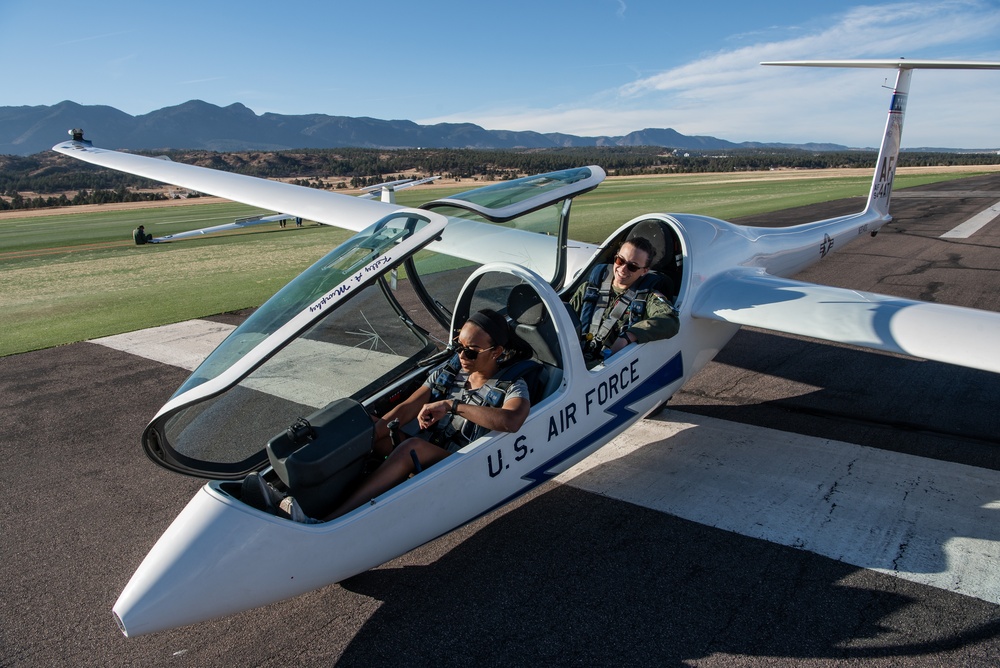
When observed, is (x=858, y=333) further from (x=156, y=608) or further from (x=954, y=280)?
(x=954, y=280)

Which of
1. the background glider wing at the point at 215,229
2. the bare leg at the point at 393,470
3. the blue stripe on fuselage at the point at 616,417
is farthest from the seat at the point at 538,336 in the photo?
the background glider wing at the point at 215,229

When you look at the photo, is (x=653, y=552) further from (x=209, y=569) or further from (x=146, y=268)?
(x=146, y=268)

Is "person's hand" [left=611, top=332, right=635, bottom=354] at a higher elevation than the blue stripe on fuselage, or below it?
higher

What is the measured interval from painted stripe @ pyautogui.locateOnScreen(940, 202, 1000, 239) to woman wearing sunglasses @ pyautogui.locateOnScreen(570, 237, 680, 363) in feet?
55.5

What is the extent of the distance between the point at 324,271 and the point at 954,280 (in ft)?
41.4

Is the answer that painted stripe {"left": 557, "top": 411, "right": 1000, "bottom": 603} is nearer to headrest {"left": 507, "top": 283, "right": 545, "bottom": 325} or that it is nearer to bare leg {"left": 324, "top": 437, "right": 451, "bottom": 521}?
headrest {"left": 507, "top": 283, "right": 545, "bottom": 325}

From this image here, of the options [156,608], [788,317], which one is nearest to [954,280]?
[788,317]

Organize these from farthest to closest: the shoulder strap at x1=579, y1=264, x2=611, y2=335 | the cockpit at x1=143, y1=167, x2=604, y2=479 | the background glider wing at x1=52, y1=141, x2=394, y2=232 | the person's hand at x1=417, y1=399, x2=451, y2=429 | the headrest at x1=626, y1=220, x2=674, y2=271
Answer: the background glider wing at x1=52, y1=141, x2=394, y2=232 → the headrest at x1=626, y1=220, x2=674, y2=271 → the shoulder strap at x1=579, y1=264, x2=611, y2=335 → the person's hand at x1=417, y1=399, x2=451, y2=429 → the cockpit at x1=143, y1=167, x2=604, y2=479

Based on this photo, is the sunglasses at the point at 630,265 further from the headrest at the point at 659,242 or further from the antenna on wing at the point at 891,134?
the antenna on wing at the point at 891,134

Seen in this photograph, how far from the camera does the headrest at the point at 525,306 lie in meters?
4.60

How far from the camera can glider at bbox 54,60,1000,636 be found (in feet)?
10.3

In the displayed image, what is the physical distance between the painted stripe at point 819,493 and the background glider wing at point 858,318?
0.95 m

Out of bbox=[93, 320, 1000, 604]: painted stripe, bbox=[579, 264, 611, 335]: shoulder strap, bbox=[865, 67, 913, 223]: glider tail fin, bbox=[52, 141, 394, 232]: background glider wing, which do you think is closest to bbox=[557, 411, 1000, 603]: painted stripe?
bbox=[93, 320, 1000, 604]: painted stripe

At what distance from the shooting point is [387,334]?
463 centimetres
